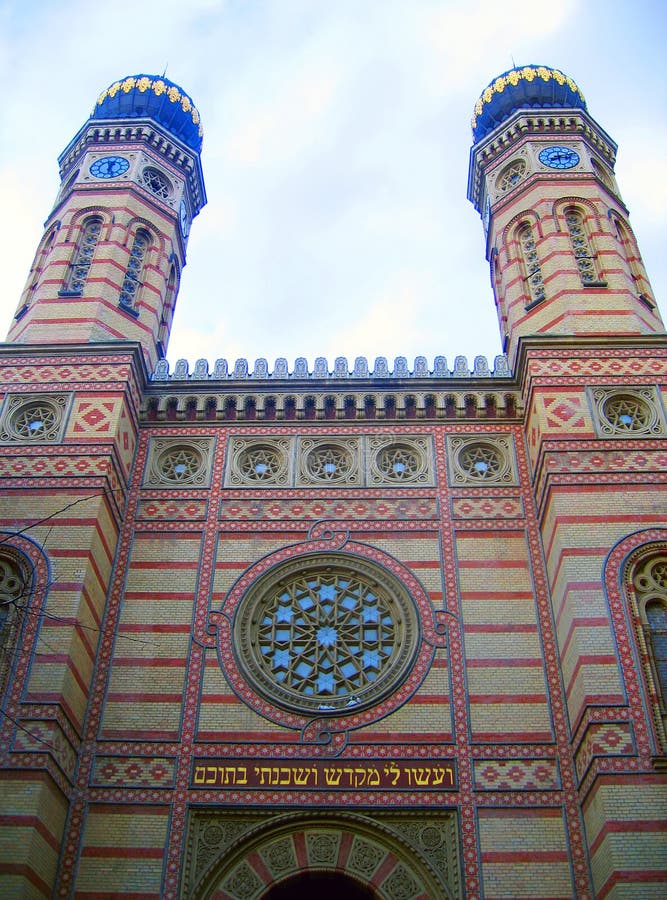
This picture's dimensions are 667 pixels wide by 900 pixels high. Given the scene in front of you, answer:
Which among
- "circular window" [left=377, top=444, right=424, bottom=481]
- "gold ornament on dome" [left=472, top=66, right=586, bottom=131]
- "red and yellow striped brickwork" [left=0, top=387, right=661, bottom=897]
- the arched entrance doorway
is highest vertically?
"gold ornament on dome" [left=472, top=66, right=586, bottom=131]

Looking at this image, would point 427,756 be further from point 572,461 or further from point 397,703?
point 572,461

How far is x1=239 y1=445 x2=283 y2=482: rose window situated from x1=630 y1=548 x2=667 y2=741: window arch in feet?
19.8

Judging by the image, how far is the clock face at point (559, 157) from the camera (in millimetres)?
19016

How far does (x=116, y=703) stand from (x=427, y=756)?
14.3ft

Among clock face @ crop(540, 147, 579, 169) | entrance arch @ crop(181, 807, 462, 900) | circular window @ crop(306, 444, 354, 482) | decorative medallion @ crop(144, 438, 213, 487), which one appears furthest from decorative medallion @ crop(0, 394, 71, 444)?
clock face @ crop(540, 147, 579, 169)

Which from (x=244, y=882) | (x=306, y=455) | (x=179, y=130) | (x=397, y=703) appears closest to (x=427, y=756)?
(x=397, y=703)

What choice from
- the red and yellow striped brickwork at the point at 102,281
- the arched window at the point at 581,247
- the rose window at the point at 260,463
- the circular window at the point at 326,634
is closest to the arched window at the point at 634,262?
the arched window at the point at 581,247

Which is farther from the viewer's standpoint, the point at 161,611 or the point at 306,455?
the point at 306,455

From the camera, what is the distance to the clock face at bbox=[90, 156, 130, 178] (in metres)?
19.1

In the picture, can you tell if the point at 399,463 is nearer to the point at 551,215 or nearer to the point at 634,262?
the point at 551,215

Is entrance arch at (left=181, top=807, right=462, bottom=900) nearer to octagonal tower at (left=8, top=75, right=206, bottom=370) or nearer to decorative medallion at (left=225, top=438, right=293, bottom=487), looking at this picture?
decorative medallion at (left=225, top=438, right=293, bottom=487)

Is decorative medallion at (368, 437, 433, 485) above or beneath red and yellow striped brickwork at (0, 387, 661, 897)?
above

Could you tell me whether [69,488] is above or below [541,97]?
below

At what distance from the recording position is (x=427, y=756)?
474 inches
